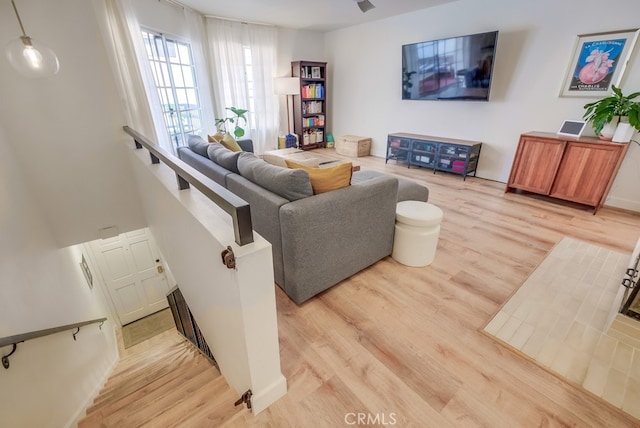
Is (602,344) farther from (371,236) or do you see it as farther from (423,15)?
(423,15)

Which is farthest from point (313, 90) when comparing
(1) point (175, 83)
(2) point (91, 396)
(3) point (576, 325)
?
(2) point (91, 396)

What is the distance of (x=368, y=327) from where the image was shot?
1.69 m

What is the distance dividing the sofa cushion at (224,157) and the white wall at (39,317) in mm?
1392

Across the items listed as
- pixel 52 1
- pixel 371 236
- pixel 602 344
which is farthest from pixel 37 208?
pixel 602 344

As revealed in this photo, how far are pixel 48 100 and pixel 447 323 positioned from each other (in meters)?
3.66

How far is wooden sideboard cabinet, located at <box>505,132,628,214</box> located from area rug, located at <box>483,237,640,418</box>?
1.02m

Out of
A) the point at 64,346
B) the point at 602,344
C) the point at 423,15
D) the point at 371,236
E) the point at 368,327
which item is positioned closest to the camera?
the point at 602,344

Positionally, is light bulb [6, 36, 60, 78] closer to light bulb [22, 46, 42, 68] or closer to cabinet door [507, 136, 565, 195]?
light bulb [22, 46, 42, 68]

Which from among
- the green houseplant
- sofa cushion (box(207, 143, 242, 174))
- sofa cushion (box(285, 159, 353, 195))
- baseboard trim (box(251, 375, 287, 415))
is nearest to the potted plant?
sofa cushion (box(285, 159, 353, 195))

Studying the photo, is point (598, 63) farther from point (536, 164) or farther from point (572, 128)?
point (536, 164)

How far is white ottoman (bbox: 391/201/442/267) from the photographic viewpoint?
6.89 feet

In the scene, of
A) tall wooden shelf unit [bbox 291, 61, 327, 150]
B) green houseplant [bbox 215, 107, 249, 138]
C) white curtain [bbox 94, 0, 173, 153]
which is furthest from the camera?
tall wooden shelf unit [bbox 291, 61, 327, 150]

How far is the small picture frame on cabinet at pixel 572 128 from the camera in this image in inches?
122

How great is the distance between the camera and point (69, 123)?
256 centimetres
